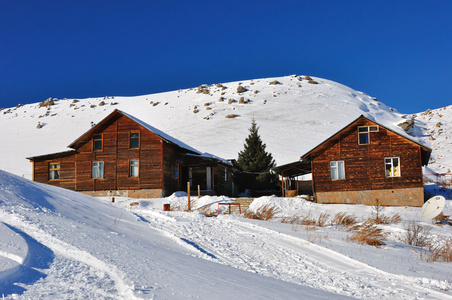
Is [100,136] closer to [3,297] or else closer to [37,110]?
[3,297]

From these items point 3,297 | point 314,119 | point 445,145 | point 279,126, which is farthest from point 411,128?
point 3,297

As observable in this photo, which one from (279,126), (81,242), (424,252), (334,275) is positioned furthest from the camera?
(279,126)

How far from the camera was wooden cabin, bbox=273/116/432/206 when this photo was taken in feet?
95.5

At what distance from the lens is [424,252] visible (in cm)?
1115

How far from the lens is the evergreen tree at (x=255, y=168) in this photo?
3869cm

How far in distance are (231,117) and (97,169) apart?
49243 millimetres

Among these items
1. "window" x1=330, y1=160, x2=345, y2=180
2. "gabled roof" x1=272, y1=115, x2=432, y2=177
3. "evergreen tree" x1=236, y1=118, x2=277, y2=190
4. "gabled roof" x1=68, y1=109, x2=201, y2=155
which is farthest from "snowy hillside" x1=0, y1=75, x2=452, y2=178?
"window" x1=330, y1=160, x2=345, y2=180

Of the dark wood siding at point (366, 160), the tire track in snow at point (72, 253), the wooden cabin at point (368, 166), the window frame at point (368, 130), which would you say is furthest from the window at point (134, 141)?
the tire track in snow at point (72, 253)

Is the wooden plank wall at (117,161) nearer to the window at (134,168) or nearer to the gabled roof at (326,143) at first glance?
the window at (134,168)

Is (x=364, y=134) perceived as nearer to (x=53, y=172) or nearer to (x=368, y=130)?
(x=368, y=130)

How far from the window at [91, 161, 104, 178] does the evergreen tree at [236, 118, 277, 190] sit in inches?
518

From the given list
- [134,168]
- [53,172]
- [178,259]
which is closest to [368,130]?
[134,168]

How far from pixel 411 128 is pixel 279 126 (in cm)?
A: 2657

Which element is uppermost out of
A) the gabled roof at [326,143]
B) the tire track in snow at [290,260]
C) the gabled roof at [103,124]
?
the gabled roof at [103,124]
